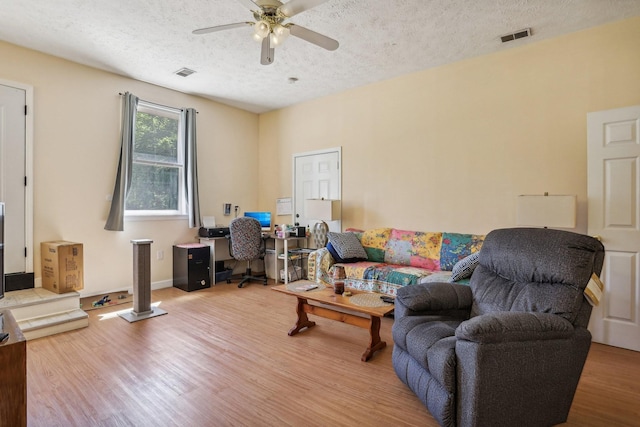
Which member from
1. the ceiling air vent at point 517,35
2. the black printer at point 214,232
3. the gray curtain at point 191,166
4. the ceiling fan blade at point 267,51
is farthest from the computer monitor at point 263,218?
the ceiling air vent at point 517,35

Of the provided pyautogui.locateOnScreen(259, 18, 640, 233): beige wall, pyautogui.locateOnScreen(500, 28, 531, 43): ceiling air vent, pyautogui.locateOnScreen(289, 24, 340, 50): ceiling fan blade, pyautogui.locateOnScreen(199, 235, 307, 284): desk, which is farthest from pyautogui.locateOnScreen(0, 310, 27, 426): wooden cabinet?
pyautogui.locateOnScreen(500, 28, 531, 43): ceiling air vent

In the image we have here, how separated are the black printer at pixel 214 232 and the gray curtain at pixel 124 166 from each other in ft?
3.83

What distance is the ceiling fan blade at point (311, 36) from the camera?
241cm

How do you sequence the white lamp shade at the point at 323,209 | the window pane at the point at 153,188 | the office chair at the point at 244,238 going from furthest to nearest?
the office chair at the point at 244,238 < the white lamp shade at the point at 323,209 < the window pane at the point at 153,188

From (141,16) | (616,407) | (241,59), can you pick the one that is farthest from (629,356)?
(141,16)

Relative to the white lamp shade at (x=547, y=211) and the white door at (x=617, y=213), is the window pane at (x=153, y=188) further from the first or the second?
the white door at (x=617, y=213)

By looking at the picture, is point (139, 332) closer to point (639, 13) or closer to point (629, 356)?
point (629, 356)

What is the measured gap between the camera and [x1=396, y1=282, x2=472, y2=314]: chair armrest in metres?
2.14

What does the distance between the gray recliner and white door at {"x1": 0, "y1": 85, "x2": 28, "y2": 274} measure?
4026 millimetres

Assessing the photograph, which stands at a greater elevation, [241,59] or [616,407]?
[241,59]

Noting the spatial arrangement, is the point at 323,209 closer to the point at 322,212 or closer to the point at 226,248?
the point at 322,212

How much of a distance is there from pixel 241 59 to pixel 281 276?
10.3 ft

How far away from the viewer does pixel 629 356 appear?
2.61 metres

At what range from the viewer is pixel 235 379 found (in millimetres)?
2221
